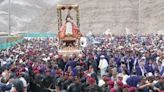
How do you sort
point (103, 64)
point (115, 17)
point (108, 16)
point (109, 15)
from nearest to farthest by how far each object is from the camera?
point (103, 64), point (115, 17), point (108, 16), point (109, 15)

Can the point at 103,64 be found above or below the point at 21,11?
below

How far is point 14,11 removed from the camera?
478ft

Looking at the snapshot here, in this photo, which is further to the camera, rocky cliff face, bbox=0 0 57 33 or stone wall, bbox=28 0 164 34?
rocky cliff face, bbox=0 0 57 33

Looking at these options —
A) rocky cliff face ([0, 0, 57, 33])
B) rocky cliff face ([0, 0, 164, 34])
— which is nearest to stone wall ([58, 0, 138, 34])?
rocky cliff face ([0, 0, 164, 34])

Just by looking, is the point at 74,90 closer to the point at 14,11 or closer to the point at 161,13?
the point at 161,13

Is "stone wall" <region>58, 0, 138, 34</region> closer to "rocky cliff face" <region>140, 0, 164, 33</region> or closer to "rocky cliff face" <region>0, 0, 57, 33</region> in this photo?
"rocky cliff face" <region>140, 0, 164, 33</region>

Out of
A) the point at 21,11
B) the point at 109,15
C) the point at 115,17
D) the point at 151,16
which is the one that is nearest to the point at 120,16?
the point at 115,17

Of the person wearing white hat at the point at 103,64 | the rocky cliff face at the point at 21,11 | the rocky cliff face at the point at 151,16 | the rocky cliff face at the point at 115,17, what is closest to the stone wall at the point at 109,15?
the rocky cliff face at the point at 115,17

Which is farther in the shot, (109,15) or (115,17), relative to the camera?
(109,15)

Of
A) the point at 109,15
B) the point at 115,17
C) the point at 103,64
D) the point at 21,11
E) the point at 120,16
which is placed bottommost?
the point at 103,64

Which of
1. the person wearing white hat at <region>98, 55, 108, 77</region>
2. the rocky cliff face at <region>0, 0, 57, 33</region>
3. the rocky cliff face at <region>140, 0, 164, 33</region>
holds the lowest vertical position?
the person wearing white hat at <region>98, 55, 108, 77</region>

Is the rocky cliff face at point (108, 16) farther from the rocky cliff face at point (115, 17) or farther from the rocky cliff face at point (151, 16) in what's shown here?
the rocky cliff face at point (151, 16)

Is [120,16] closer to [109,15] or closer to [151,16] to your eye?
[109,15]

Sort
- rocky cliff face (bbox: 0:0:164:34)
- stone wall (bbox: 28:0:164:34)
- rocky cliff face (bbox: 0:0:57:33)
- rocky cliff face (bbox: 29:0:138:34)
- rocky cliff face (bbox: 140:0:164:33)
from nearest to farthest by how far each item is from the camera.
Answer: rocky cliff face (bbox: 140:0:164:33)
stone wall (bbox: 28:0:164:34)
rocky cliff face (bbox: 0:0:164:34)
rocky cliff face (bbox: 29:0:138:34)
rocky cliff face (bbox: 0:0:57:33)
